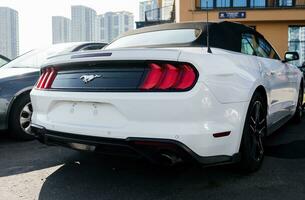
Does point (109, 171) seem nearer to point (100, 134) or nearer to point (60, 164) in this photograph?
point (60, 164)

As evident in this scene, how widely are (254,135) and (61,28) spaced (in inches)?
604

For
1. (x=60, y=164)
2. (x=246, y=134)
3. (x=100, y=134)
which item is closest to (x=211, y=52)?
(x=246, y=134)

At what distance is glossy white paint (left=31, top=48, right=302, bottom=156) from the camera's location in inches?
121

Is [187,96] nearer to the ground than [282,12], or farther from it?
nearer to the ground

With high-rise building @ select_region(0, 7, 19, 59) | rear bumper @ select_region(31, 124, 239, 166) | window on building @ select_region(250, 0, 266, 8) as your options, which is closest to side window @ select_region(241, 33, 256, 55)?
rear bumper @ select_region(31, 124, 239, 166)

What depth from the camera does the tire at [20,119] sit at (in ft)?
17.6

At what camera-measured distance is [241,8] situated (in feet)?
73.1

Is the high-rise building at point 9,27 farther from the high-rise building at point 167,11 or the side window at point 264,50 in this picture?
the side window at point 264,50

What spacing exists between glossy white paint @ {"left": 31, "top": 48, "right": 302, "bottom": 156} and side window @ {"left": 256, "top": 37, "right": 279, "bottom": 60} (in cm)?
99

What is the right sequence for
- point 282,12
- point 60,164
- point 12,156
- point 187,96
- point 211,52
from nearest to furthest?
1. point 187,96
2. point 211,52
3. point 60,164
4. point 12,156
5. point 282,12

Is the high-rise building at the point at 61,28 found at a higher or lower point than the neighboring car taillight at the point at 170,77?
higher

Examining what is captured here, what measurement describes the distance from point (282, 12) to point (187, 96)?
20.7m

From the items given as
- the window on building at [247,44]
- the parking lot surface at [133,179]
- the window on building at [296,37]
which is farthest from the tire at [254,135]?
the window on building at [296,37]

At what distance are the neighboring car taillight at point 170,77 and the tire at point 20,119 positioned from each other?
9.04ft
